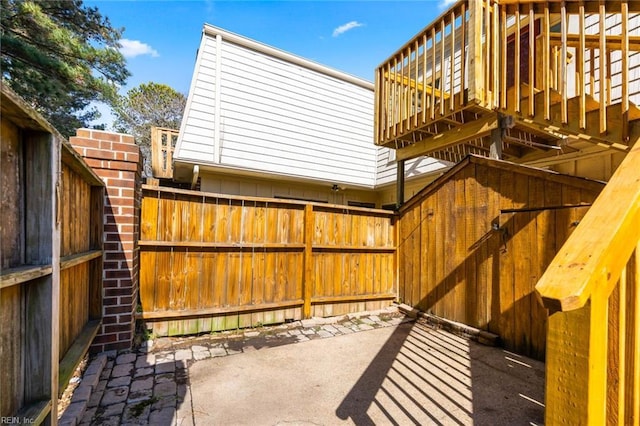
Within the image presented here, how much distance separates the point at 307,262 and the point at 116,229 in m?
2.30

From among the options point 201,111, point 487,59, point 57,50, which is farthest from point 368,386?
point 57,50

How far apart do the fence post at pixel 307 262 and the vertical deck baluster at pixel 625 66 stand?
10.8ft

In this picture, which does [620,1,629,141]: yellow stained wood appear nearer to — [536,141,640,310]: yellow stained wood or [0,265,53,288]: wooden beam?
[536,141,640,310]: yellow stained wood

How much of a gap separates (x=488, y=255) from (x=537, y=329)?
3.00 ft

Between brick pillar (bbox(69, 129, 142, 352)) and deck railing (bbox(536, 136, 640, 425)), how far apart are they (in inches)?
127

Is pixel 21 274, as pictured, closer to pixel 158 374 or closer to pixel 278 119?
pixel 158 374

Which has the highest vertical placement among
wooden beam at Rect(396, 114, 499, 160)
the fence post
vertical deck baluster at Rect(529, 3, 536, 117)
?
vertical deck baluster at Rect(529, 3, 536, 117)

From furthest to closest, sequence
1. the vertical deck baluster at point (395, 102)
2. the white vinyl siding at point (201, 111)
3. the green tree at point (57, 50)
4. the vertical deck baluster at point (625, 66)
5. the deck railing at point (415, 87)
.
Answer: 1. the green tree at point (57, 50)
2. the white vinyl siding at point (201, 111)
3. the vertical deck baluster at point (395, 102)
4. the deck railing at point (415, 87)
5. the vertical deck baluster at point (625, 66)

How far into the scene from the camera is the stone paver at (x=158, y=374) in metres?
2.05

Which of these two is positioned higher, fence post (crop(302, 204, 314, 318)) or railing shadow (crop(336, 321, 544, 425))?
fence post (crop(302, 204, 314, 318))

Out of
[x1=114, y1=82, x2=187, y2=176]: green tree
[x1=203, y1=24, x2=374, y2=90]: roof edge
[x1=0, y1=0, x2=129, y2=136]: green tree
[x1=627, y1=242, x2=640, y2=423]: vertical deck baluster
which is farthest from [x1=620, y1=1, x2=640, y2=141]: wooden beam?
[x1=114, y1=82, x2=187, y2=176]: green tree

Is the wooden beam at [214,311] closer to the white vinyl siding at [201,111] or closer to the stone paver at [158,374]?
the stone paver at [158,374]

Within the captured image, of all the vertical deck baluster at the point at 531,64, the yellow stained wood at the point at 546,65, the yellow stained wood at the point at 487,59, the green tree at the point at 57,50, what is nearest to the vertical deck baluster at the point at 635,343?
the yellow stained wood at the point at 546,65

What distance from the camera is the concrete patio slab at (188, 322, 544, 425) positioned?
83.8 inches
